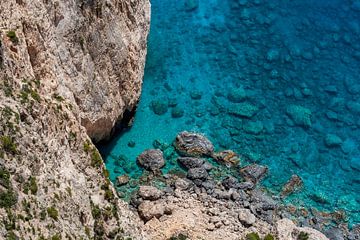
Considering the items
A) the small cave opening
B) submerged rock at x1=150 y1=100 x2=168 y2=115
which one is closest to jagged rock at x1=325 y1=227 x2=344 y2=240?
submerged rock at x1=150 y1=100 x2=168 y2=115

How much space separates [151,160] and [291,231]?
493 inches

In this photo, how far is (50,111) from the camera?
2595 centimetres

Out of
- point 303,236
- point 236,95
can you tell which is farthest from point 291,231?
point 236,95

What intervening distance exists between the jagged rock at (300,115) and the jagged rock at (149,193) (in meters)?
15.9

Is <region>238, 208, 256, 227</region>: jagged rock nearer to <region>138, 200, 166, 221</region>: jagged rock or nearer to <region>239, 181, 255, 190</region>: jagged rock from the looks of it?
<region>239, 181, 255, 190</region>: jagged rock

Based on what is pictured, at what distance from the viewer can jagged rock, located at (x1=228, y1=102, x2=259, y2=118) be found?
4784 cm

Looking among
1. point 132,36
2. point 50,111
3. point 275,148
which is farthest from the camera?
point 275,148

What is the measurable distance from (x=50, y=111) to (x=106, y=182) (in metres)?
5.57

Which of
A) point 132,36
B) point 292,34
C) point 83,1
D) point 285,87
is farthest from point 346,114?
point 83,1

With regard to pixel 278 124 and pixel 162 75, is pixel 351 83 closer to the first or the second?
pixel 278 124

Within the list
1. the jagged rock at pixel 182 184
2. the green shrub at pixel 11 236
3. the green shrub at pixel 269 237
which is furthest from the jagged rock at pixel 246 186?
the green shrub at pixel 11 236

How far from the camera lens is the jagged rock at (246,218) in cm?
4012

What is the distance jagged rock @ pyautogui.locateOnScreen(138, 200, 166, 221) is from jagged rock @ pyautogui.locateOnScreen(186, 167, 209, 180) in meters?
4.22

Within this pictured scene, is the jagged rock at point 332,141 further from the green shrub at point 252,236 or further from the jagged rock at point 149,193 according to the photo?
the jagged rock at point 149,193
